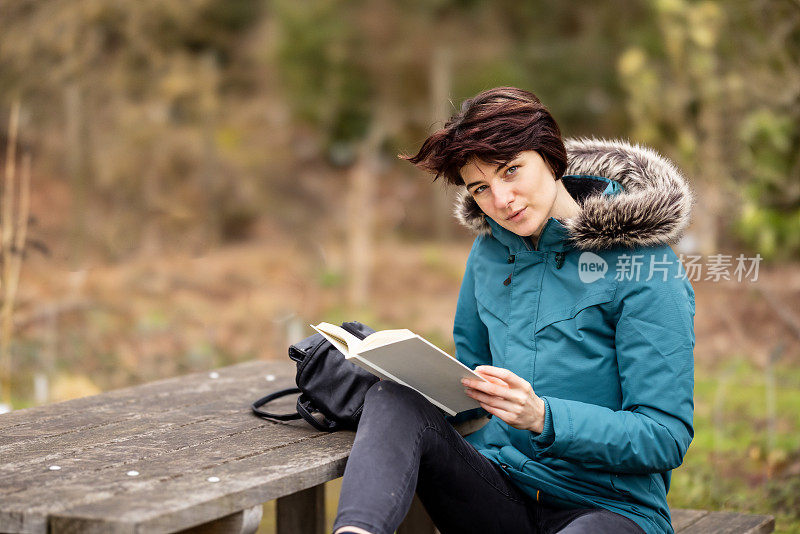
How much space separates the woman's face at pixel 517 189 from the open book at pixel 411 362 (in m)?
0.42

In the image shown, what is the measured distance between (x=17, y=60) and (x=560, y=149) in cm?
611

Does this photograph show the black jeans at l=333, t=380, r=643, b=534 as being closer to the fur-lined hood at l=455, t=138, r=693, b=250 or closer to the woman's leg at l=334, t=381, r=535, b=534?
the woman's leg at l=334, t=381, r=535, b=534

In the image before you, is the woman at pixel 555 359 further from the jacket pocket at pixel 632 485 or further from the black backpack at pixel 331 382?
the black backpack at pixel 331 382

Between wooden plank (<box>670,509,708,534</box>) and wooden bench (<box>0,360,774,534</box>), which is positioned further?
wooden plank (<box>670,509,708,534</box>)

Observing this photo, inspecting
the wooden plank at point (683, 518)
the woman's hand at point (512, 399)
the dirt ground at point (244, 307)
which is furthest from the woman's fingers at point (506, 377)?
the dirt ground at point (244, 307)

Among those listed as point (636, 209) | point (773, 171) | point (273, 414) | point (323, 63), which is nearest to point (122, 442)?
point (273, 414)

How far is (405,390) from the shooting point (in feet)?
7.30

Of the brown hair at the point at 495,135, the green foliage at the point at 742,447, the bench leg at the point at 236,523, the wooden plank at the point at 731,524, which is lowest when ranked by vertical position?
the green foliage at the point at 742,447

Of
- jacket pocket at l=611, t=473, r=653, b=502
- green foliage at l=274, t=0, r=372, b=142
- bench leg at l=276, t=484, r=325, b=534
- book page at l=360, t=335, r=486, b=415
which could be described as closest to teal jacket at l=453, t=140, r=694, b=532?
jacket pocket at l=611, t=473, r=653, b=502

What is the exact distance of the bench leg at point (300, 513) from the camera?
301cm

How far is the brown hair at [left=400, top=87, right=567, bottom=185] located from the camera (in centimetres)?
223

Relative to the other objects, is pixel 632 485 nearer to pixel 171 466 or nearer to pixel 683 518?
pixel 683 518

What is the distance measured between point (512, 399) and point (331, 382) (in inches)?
21.6

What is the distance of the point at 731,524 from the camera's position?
266 centimetres
